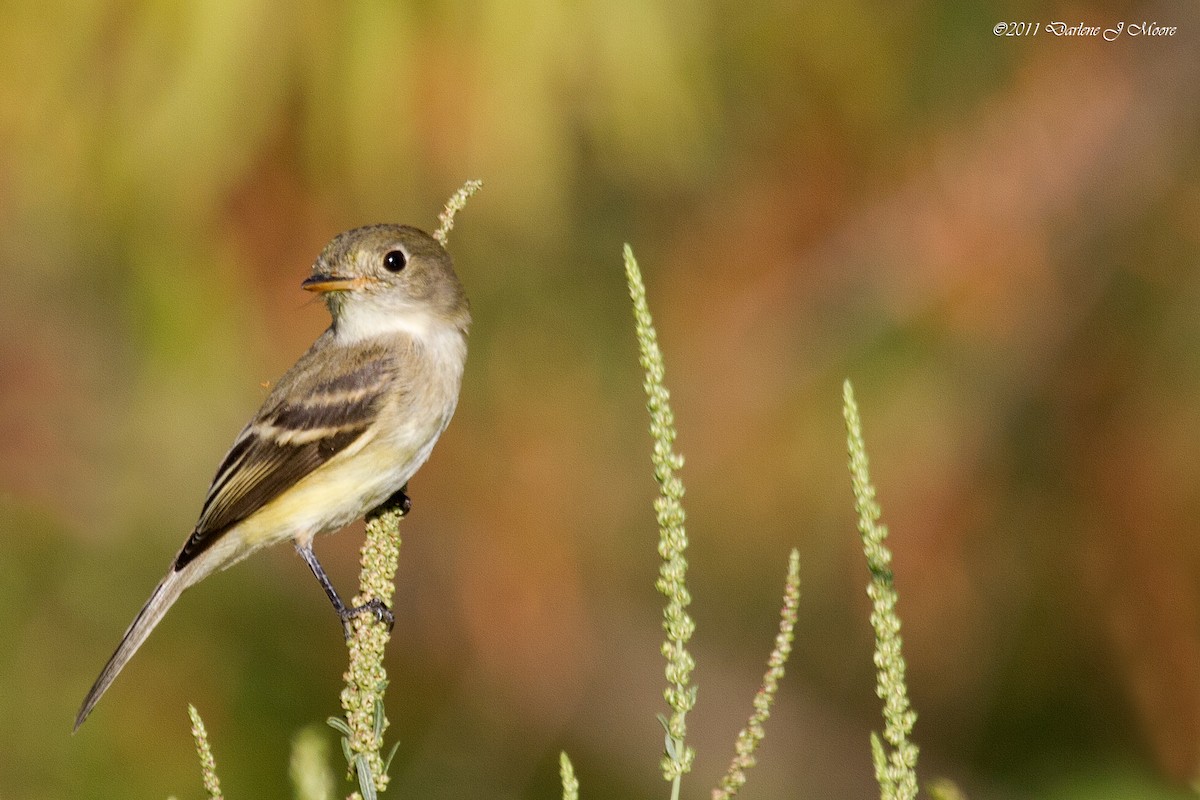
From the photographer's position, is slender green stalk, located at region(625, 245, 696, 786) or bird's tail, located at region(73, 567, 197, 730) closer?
slender green stalk, located at region(625, 245, 696, 786)

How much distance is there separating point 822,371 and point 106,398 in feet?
9.92

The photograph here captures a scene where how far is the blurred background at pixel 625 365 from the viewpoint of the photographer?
12.2 ft

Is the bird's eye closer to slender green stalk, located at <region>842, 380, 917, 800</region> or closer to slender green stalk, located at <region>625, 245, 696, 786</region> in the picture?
slender green stalk, located at <region>625, 245, 696, 786</region>

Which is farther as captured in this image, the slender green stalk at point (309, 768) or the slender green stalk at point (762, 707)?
the slender green stalk at point (762, 707)

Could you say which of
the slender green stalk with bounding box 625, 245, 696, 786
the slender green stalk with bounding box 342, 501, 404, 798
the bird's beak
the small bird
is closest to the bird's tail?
the small bird

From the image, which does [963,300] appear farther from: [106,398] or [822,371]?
[106,398]

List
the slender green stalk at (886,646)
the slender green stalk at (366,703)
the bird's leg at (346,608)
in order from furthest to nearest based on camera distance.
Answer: the bird's leg at (346,608) → the slender green stalk at (366,703) → the slender green stalk at (886,646)

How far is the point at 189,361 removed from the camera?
4160 mm

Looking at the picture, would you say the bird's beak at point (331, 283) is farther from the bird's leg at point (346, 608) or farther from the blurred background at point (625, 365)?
the bird's leg at point (346, 608)

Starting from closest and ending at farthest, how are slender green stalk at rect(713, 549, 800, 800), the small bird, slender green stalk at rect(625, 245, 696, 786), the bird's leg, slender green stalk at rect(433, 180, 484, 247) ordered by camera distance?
1. slender green stalk at rect(625, 245, 696, 786)
2. slender green stalk at rect(713, 549, 800, 800)
3. the bird's leg
4. slender green stalk at rect(433, 180, 484, 247)
5. the small bird

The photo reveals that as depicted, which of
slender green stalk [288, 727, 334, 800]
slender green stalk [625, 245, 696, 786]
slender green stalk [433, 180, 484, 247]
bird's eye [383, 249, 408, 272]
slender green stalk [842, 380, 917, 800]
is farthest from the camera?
bird's eye [383, 249, 408, 272]

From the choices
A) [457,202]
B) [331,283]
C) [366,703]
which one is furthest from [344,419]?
[366,703]

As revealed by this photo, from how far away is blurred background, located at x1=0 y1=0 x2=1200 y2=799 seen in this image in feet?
12.2

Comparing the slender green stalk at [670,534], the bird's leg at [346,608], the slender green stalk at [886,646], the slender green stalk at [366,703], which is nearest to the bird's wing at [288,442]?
the bird's leg at [346,608]
